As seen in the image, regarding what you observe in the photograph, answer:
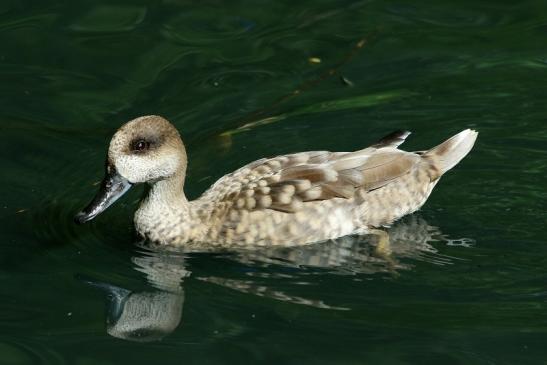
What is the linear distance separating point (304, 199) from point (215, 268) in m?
0.99

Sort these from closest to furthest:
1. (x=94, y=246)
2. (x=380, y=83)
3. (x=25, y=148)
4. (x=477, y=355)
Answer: (x=477, y=355) → (x=94, y=246) → (x=25, y=148) → (x=380, y=83)

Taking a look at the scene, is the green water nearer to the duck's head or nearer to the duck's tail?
the duck's tail

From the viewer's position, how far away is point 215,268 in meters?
9.34

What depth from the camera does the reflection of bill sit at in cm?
851

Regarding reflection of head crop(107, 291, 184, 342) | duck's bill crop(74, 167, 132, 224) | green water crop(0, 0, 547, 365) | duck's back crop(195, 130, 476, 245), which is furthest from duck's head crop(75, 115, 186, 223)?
reflection of head crop(107, 291, 184, 342)

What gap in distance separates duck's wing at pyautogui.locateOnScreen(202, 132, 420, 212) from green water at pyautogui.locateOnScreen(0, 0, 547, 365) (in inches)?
15.9

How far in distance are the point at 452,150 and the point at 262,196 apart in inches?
66.4

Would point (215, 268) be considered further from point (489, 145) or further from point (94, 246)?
point (489, 145)

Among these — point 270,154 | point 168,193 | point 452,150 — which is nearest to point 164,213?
point 168,193

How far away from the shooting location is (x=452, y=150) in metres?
10.4

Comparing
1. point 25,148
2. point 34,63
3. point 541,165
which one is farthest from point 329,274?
point 34,63

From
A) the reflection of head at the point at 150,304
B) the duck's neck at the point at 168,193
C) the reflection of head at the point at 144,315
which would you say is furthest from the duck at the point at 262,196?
the reflection of head at the point at 144,315

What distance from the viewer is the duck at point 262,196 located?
9484 mm

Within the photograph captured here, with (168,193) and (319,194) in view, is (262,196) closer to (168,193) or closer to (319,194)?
(319,194)
